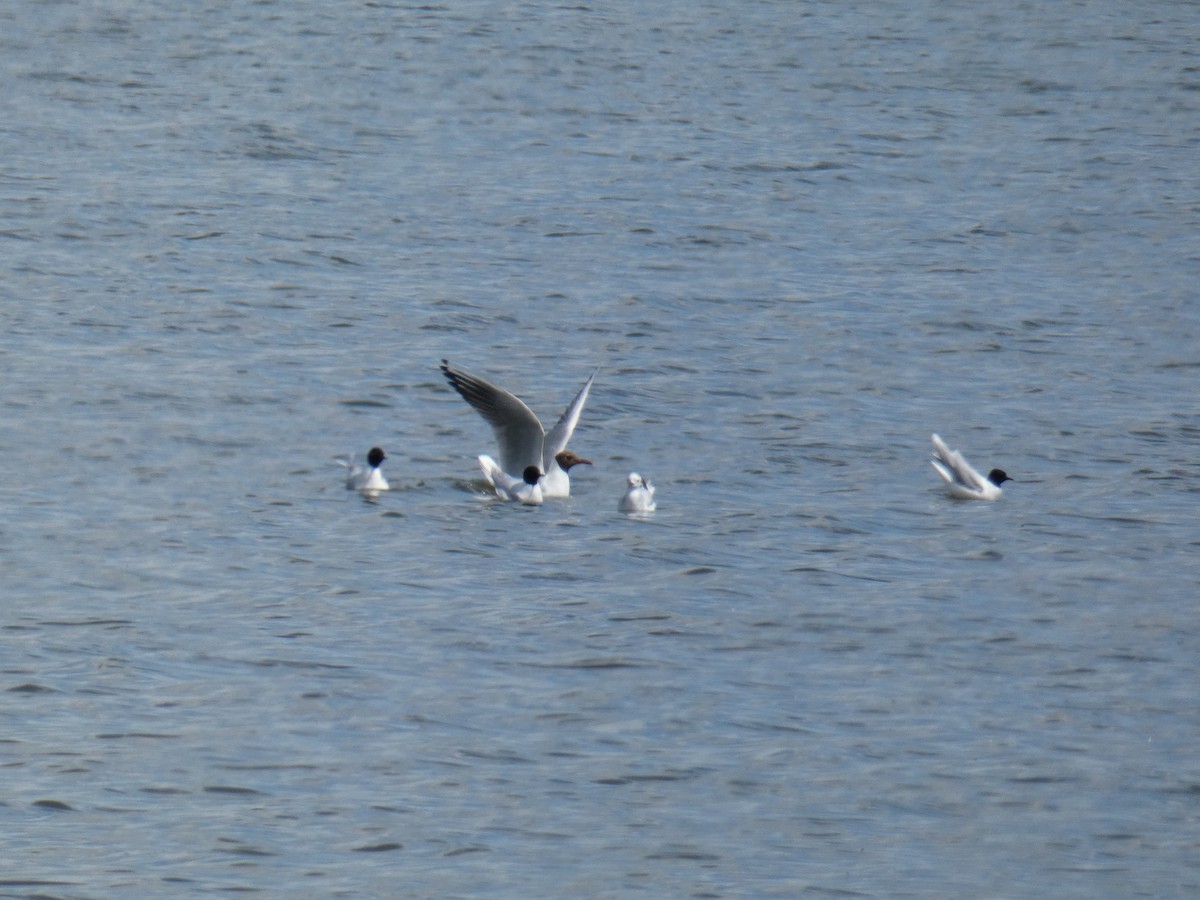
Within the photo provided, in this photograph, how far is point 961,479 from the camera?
17250 millimetres

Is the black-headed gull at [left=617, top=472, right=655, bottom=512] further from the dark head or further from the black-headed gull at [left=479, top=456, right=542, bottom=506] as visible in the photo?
the dark head

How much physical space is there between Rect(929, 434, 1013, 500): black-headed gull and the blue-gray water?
205 mm

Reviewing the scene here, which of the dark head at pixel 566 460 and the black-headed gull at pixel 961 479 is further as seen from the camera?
the dark head at pixel 566 460

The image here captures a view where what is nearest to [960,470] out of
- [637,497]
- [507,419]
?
[637,497]

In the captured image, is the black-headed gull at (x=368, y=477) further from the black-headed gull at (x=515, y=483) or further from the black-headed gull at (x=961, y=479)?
the black-headed gull at (x=961, y=479)

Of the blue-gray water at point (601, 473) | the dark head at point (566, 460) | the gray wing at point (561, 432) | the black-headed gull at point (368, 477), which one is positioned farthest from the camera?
the dark head at point (566, 460)

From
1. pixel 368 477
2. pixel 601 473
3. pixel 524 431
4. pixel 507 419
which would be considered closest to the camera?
pixel 368 477

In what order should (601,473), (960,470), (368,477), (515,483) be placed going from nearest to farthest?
(368,477)
(960,470)
(515,483)
(601,473)

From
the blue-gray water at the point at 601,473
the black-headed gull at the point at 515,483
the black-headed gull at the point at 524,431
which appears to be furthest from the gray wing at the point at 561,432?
the blue-gray water at the point at 601,473

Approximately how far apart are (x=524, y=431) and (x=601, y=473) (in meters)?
0.86

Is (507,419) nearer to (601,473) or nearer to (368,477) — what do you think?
(601,473)

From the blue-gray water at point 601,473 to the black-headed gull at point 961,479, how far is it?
0.21m

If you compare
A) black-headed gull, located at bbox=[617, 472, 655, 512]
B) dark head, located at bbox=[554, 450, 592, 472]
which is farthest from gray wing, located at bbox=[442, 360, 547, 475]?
black-headed gull, located at bbox=[617, 472, 655, 512]

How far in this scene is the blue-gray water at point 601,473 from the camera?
35.1 feet
